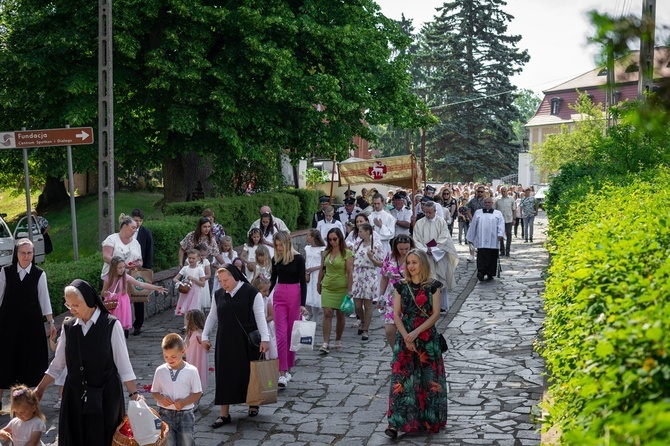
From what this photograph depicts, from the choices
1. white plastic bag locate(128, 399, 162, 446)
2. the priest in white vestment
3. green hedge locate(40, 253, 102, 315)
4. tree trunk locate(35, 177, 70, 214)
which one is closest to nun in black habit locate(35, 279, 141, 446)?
white plastic bag locate(128, 399, 162, 446)

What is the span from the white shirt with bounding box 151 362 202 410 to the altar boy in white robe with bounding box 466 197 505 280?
13.3 meters

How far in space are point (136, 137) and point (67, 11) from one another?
3.58 metres

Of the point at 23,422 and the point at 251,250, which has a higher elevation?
the point at 251,250

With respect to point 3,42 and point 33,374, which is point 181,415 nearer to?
point 33,374

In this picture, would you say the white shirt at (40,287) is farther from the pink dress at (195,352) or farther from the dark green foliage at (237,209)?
the dark green foliage at (237,209)

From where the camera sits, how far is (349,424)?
941cm

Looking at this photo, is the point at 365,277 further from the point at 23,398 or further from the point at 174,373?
the point at 23,398

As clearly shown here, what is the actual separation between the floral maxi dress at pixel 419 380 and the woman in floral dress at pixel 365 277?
5010 millimetres

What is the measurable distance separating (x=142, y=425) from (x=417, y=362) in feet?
10.7

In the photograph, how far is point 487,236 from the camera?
794 inches

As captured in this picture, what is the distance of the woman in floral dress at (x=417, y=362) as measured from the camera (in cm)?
895

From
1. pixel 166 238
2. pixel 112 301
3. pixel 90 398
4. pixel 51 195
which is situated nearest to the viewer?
pixel 90 398

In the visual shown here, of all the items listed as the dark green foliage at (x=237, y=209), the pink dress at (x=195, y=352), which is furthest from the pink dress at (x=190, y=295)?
the dark green foliage at (x=237, y=209)

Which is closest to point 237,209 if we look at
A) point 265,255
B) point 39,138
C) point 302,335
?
point 39,138
